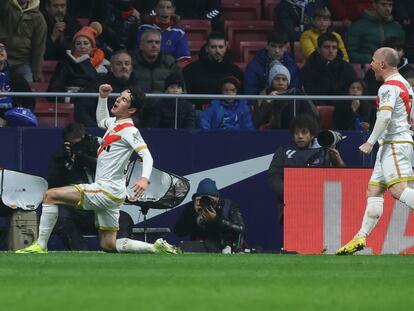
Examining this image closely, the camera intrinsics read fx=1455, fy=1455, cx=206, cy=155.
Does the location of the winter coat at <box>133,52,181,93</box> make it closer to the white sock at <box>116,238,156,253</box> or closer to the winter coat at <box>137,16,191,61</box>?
the winter coat at <box>137,16,191,61</box>

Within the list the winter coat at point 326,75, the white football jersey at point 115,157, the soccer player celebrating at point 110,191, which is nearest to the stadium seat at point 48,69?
the winter coat at point 326,75

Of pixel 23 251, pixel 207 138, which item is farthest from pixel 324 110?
pixel 23 251

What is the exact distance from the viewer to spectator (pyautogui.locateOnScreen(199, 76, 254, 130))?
59.8ft

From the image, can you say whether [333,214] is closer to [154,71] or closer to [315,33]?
[154,71]

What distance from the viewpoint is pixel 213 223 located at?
1727cm

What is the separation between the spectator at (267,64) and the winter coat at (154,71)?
111cm

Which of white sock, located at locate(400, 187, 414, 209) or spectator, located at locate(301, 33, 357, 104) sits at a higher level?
spectator, located at locate(301, 33, 357, 104)

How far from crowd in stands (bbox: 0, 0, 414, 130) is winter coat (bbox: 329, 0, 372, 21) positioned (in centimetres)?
2

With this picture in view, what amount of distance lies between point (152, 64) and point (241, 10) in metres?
3.48

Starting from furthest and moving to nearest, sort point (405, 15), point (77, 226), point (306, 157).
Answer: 1. point (405, 15)
2. point (306, 157)
3. point (77, 226)

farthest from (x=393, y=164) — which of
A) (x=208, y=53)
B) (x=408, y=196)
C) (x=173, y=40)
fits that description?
(x=173, y=40)

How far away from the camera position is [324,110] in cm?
1842

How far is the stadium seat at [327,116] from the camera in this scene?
18391 millimetres

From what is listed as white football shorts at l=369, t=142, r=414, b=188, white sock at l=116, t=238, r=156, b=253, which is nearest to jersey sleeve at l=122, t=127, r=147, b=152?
white sock at l=116, t=238, r=156, b=253
